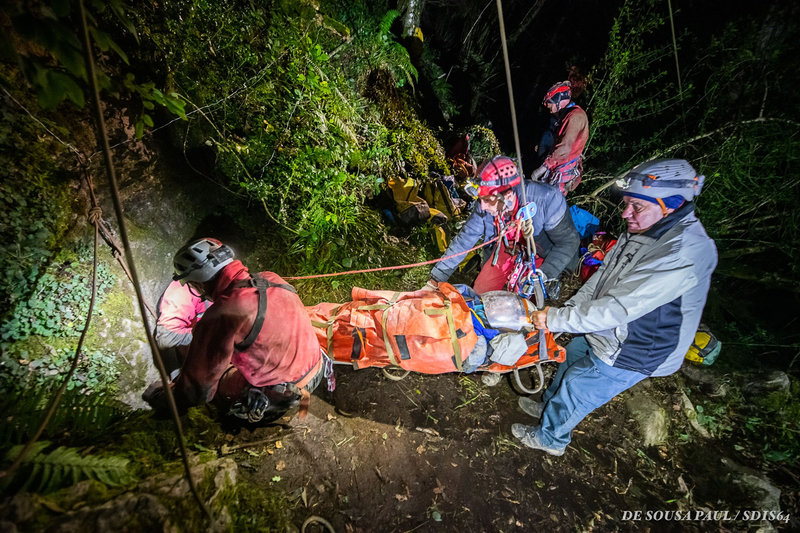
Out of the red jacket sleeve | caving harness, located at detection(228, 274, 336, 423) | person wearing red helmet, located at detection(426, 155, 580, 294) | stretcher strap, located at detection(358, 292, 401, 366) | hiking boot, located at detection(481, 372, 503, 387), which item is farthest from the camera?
the red jacket sleeve

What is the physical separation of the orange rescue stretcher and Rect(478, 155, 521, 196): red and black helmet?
59.0 inches

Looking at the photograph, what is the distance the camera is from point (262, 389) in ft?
9.16

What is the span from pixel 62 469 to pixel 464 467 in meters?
3.53

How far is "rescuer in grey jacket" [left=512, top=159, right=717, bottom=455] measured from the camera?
2.41 metres

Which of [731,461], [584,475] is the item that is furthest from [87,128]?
[731,461]

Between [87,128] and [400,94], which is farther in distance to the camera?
[400,94]

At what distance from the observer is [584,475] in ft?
12.6

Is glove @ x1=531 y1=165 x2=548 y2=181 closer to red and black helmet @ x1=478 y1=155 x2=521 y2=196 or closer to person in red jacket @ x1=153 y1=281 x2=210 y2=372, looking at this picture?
red and black helmet @ x1=478 y1=155 x2=521 y2=196

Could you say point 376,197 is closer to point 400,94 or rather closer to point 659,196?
point 400,94

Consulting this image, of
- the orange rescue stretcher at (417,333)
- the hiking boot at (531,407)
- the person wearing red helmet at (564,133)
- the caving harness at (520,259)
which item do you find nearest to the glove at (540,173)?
the person wearing red helmet at (564,133)

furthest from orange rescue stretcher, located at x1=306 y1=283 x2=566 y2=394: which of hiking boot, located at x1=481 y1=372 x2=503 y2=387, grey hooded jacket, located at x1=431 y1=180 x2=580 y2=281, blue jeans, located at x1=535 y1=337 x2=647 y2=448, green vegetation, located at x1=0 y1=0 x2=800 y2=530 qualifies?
green vegetation, located at x1=0 y1=0 x2=800 y2=530

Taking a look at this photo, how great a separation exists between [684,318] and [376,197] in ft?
19.0

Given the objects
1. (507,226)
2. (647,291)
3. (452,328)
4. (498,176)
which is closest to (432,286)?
(452,328)

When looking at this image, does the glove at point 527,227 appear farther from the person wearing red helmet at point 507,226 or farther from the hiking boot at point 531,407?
the hiking boot at point 531,407
